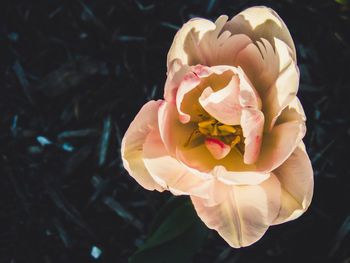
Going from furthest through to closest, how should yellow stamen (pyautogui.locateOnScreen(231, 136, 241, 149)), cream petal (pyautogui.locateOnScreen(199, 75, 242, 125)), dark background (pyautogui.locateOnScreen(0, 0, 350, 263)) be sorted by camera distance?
dark background (pyautogui.locateOnScreen(0, 0, 350, 263)) < yellow stamen (pyautogui.locateOnScreen(231, 136, 241, 149)) < cream petal (pyautogui.locateOnScreen(199, 75, 242, 125))

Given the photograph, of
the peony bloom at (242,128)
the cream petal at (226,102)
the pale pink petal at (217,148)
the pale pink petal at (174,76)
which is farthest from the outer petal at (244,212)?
the pale pink petal at (174,76)

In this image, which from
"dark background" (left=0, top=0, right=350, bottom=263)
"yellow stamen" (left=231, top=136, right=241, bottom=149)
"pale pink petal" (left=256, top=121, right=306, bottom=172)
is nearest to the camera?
"pale pink petal" (left=256, top=121, right=306, bottom=172)

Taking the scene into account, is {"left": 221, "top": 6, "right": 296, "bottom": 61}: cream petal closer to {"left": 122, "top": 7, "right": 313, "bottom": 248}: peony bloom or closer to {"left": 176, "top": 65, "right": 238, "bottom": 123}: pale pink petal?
{"left": 122, "top": 7, "right": 313, "bottom": 248}: peony bloom

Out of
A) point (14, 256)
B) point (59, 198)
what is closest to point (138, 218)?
point (59, 198)

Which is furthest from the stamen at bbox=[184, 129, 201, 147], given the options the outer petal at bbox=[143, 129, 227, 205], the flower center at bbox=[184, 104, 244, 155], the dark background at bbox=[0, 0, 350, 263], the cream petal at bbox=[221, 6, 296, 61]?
the dark background at bbox=[0, 0, 350, 263]

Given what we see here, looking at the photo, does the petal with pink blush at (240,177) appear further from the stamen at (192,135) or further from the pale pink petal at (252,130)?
the stamen at (192,135)

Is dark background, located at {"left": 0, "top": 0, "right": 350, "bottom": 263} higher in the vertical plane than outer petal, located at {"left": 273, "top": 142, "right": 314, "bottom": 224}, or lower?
lower
